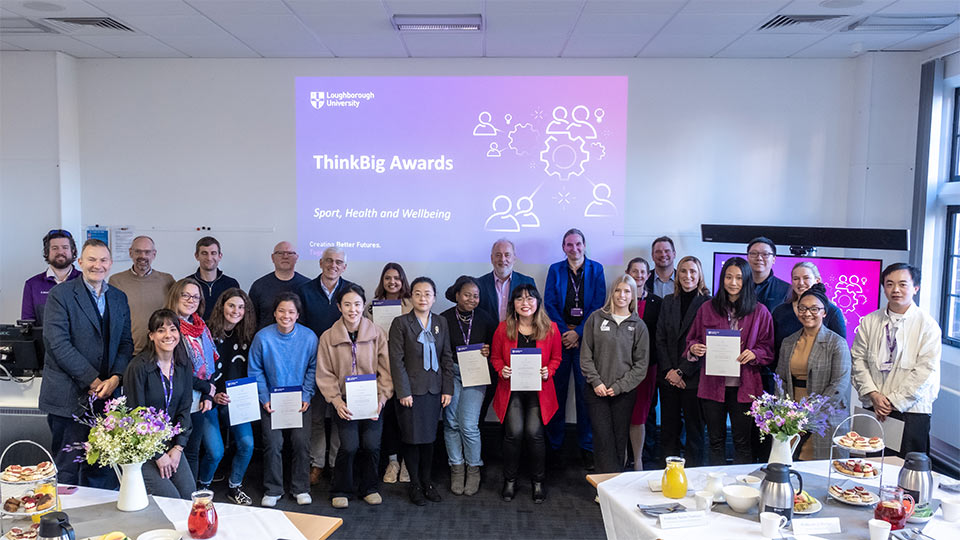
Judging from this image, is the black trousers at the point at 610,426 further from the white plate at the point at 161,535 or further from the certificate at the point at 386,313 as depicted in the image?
the white plate at the point at 161,535

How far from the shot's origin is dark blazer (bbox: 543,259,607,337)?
4918 mm

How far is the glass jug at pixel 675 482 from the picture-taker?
100 inches

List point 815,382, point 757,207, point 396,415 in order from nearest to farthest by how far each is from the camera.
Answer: point 815,382 < point 396,415 < point 757,207

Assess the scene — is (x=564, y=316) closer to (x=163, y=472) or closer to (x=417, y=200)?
(x=417, y=200)

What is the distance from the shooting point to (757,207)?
5527 mm

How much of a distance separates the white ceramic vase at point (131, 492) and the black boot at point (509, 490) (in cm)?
246

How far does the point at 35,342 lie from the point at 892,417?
523 centimetres

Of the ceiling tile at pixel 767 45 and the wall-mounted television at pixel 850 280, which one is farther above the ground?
the ceiling tile at pixel 767 45

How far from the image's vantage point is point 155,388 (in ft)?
10.1

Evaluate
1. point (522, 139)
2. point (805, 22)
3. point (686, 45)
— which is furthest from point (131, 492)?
point (805, 22)

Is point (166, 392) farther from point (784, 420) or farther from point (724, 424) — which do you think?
point (724, 424)

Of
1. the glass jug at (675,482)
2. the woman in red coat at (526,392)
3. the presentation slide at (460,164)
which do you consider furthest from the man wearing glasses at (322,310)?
the glass jug at (675,482)

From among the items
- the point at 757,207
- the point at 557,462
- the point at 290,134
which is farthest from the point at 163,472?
the point at 757,207

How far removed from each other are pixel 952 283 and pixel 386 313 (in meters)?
4.72
